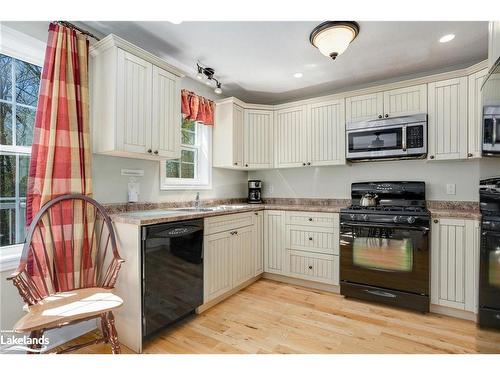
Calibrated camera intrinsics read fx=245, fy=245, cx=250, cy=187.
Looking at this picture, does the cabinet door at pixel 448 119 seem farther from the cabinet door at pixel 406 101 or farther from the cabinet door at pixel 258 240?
the cabinet door at pixel 258 240

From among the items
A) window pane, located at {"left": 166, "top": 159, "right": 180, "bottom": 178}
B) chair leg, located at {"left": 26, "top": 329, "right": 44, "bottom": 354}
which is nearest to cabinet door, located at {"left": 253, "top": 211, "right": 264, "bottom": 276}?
window pane, located at {"left": 166, "top": 159, "right": 180, "bottom": 178}

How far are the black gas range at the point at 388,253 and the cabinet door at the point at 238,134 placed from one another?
1408 mm

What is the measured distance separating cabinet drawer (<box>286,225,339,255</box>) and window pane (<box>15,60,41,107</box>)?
2.60 metres

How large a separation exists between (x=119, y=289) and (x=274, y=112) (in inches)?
106

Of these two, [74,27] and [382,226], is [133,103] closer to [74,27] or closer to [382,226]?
[74,27]

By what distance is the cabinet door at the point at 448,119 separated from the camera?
2326 millimetres

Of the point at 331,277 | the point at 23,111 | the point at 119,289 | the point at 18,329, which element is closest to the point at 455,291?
the point at 331,277

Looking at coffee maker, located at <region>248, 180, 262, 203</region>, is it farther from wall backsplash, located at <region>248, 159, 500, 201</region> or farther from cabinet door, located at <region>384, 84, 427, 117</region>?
cabinet door, located at <region>384, 84, 427, 117</region>

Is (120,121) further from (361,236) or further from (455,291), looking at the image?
(455,291)

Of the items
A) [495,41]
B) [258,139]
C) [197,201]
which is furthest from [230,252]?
[495,41]

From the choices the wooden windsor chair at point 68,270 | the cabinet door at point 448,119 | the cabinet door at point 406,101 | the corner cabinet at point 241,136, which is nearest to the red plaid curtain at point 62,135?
the wooden windsor chair at point 68,270

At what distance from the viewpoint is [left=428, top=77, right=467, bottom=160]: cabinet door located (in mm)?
2326

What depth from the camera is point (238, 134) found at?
3180mm
